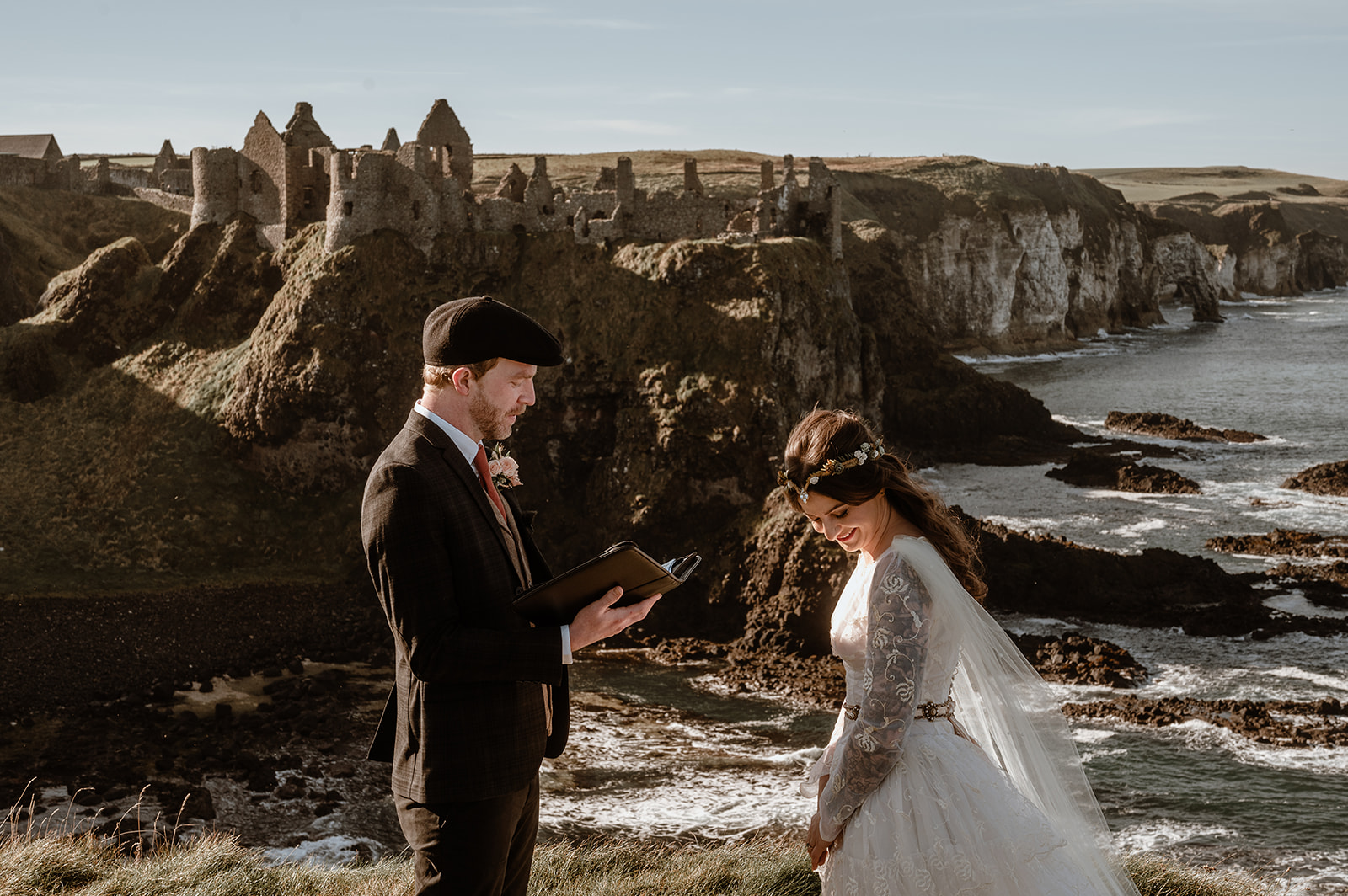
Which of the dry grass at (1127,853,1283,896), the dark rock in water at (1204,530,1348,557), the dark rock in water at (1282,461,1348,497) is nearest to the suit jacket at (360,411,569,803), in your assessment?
the dry grass at (1127,853,1283,896)

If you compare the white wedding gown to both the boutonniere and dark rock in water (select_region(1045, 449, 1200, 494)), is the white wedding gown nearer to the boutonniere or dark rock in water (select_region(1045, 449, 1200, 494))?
the boutonniere

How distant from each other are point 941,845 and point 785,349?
92.8ft

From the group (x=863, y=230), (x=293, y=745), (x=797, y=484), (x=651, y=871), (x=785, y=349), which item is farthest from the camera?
(x=863, y=230)

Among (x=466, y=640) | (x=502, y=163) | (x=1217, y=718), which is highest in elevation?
(x=502, y=163)

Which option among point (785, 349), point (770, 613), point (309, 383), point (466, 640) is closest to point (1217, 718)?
point (770, 613)

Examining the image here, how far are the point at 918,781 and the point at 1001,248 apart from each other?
88.1 meters

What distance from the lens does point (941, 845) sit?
474 cm

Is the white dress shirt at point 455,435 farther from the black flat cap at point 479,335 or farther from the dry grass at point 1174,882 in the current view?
the dry grass at point 1174,882

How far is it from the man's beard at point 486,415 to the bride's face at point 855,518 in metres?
1.42

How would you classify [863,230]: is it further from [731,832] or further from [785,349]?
[731,832]

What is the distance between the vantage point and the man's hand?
461cm

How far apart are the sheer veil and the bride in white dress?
0.08 ft

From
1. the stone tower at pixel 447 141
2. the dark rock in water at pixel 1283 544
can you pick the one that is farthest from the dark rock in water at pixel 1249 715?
the stone tower at pixel 447 141

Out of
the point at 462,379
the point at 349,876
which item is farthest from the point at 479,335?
the point at 349,876
